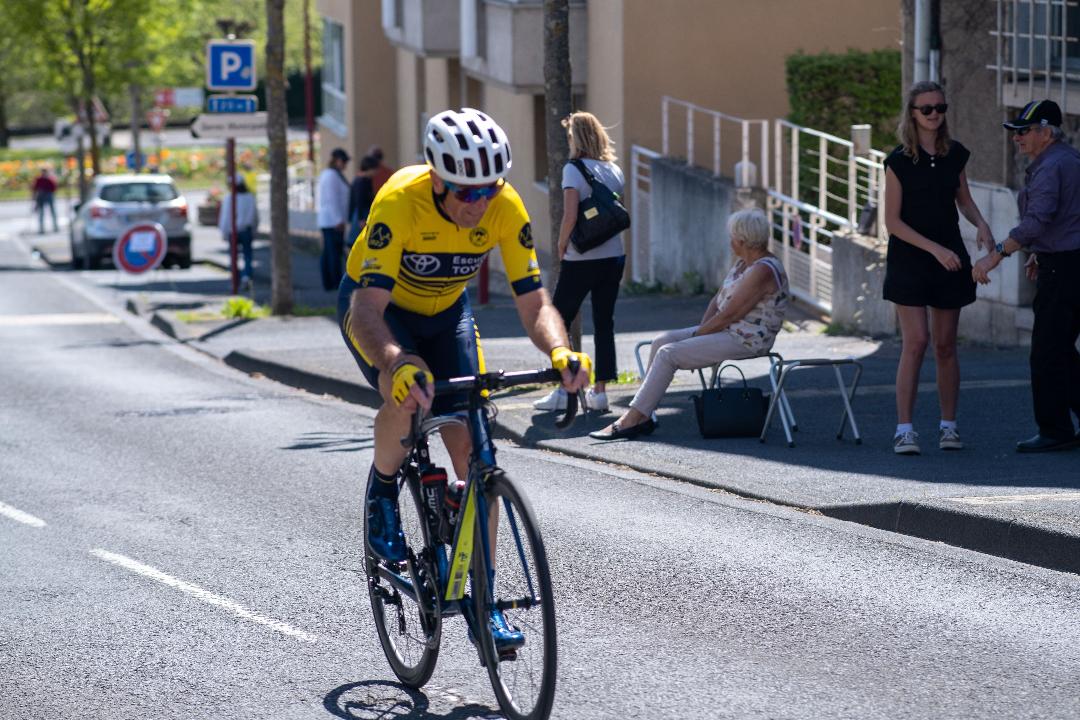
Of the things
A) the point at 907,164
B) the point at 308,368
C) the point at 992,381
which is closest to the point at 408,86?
the point at 308,368

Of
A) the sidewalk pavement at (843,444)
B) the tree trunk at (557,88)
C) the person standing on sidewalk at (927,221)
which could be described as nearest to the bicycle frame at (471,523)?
the sidewalk pavement at (843,444)

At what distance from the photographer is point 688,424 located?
37.1 feet

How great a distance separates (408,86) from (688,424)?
26.9 m

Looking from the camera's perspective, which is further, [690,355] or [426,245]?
[690,355]

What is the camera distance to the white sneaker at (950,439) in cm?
973

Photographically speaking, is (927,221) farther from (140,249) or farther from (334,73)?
(334,73)

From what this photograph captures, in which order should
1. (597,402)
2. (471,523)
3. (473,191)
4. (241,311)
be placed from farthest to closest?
(241,311) < (597,402) < (473,191) < (471,523)

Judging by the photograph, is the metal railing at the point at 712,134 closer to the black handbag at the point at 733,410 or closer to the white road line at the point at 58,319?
the white road line at the point at 58,319

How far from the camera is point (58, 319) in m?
24.4

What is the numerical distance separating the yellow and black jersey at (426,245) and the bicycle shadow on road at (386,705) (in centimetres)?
128

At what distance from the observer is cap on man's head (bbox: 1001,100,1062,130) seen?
9.16 meters

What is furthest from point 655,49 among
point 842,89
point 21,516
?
point 21,516

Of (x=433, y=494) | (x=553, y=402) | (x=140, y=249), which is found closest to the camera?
(x=433, y=494)

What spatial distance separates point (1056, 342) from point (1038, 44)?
18.2ft
